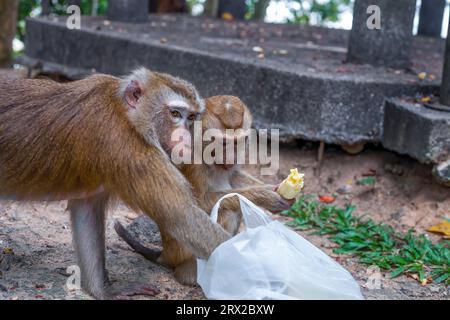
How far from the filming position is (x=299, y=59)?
7793 millimetres

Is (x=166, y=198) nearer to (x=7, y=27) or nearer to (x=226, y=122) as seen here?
(x=226, y=122)

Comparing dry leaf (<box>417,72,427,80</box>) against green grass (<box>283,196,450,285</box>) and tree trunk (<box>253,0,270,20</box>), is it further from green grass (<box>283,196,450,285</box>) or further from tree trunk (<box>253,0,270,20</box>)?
tree trunk (<box>253,0,270,20</box>)

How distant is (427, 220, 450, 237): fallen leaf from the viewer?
6.09 metres

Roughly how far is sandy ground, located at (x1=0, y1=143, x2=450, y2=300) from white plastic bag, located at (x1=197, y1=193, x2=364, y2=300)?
467 millimetres

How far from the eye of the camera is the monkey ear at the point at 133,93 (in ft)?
14.5

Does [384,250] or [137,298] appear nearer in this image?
[137,298]

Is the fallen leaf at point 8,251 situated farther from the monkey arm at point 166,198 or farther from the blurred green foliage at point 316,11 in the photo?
the blurred green foliage at point 316,11

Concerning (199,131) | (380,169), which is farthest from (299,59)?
(199,131)

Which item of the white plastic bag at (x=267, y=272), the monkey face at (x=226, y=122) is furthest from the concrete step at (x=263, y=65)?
the white plastic bag at (x=267, y=272)

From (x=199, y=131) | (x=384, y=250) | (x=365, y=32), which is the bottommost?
(x=384, y=250)

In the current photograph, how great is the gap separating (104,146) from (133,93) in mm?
402

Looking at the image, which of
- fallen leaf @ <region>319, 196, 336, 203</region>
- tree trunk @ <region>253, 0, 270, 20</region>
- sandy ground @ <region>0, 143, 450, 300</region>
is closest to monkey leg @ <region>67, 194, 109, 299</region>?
sandy ground @ <region>0, 143, 450, 300</region>
